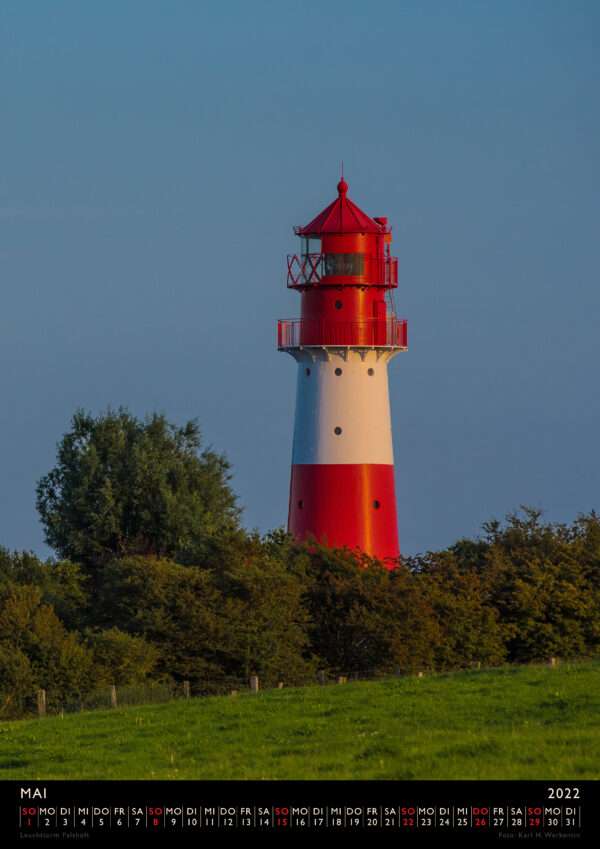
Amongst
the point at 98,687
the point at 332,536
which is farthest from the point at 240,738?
the point at 332,536

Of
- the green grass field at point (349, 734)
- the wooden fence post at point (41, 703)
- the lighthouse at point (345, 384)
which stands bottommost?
the green grass field at point (349, 734)

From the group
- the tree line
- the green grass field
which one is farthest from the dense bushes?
the green grass field

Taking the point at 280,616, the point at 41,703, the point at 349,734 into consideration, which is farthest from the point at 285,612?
the point at 349,734

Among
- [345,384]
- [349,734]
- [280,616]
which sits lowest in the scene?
[349,734]

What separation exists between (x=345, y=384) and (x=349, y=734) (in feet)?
99.6

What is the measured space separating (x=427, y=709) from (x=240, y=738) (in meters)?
3.28

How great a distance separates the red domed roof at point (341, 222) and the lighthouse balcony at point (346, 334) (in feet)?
8.86

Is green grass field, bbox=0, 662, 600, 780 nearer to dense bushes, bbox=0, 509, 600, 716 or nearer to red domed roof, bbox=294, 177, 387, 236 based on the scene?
dense bushes, bbox=0, 509, 600, 716

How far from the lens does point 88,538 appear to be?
66188 mm

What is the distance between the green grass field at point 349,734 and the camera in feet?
84.1

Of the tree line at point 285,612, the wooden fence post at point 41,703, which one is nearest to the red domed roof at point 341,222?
the tree line at point 285,612

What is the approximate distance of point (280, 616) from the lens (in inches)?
1975

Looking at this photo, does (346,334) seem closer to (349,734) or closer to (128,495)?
(128,495)

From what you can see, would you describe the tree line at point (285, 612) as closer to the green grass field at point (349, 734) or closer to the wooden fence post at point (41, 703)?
the wooden fence post at point (41, 703)
